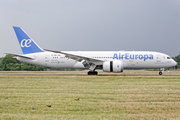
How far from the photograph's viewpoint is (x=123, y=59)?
28516 mm

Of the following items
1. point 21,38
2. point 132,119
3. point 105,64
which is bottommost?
point 132,119

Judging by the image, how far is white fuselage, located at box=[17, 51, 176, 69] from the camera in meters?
28.6

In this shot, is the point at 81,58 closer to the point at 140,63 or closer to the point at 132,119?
the point at 140,63

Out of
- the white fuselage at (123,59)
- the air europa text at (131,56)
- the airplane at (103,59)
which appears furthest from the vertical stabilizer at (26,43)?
the air europa text at (131,56)

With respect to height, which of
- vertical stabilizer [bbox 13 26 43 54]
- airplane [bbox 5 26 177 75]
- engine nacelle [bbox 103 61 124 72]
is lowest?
engine nacelle [bbox 103 61 124 72]

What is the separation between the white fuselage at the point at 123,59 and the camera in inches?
1128

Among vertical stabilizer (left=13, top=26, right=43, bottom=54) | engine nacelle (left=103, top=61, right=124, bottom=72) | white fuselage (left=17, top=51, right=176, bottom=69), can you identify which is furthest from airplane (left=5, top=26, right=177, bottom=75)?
engine nacelle (left=103, top=61, right=124, bottom=72)

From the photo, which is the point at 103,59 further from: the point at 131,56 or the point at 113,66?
the point at 113,66

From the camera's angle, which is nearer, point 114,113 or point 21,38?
point 114,113

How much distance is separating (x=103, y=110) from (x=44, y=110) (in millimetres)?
1904

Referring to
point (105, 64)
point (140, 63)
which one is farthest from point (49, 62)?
point (140, 63)

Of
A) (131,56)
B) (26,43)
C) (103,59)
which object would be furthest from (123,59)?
(26,43)

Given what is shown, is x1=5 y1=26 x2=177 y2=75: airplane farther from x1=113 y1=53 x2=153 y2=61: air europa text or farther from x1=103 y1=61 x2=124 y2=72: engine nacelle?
x1=103 y1=61 x2=124 y2=72: engine nacelle

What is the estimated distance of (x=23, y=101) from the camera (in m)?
8.99
